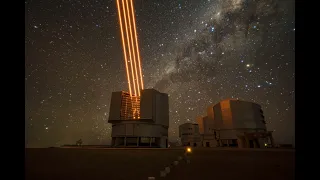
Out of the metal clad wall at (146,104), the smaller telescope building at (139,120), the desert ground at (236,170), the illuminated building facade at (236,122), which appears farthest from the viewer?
the illuminated building facade at (236,122)

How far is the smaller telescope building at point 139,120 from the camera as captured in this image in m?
28.9

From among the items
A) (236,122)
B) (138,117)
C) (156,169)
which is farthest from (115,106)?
(156,169)

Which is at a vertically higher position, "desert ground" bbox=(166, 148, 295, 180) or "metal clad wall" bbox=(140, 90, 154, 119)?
"metal clad wall" bbox=(140, 90, 154, 119)

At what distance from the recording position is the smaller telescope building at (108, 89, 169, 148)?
28.9 metres

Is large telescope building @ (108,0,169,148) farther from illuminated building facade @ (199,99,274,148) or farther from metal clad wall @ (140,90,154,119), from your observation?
illuminated building facade @ (199,99,274,148)

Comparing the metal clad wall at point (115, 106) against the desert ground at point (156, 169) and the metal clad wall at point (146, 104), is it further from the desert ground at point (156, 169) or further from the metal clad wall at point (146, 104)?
the desert ground at point (156, 169)

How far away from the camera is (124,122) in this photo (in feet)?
96.3

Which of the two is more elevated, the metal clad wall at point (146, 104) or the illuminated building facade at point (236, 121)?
the metal clad wall at point (146, 104)

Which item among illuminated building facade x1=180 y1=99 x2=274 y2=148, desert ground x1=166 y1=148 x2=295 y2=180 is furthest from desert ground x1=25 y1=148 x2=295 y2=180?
illuminated building facade x1=180 y1=99 x2=274 y2=148

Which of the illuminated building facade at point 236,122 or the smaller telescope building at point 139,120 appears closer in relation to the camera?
the smaller telescope building at point 139,120

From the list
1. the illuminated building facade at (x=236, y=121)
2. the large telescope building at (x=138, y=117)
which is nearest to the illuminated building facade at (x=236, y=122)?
the illuminated building facade at (x=236, y=121)

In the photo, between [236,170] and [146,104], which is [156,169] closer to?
[236,170]
